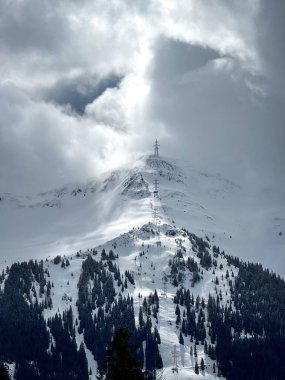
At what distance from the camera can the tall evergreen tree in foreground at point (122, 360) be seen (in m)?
62.2

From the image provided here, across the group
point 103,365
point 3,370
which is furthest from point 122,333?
point 3,370

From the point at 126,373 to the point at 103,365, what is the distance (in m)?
3.49

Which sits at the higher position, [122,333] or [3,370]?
[122,333]

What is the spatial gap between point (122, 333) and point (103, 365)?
4.05m

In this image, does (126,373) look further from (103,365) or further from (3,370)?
(3,370)

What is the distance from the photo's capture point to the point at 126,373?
62.7m

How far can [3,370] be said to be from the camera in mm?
71562

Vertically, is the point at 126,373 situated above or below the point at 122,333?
below

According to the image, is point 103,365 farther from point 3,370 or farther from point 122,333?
point 3,370

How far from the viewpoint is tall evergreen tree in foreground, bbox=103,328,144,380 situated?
62156mm

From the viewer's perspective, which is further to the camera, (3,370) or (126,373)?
(3,370)

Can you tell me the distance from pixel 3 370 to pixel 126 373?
18.3 m

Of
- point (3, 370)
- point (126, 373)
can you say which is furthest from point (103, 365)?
point (3, 370)

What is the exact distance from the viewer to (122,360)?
2475 inches
